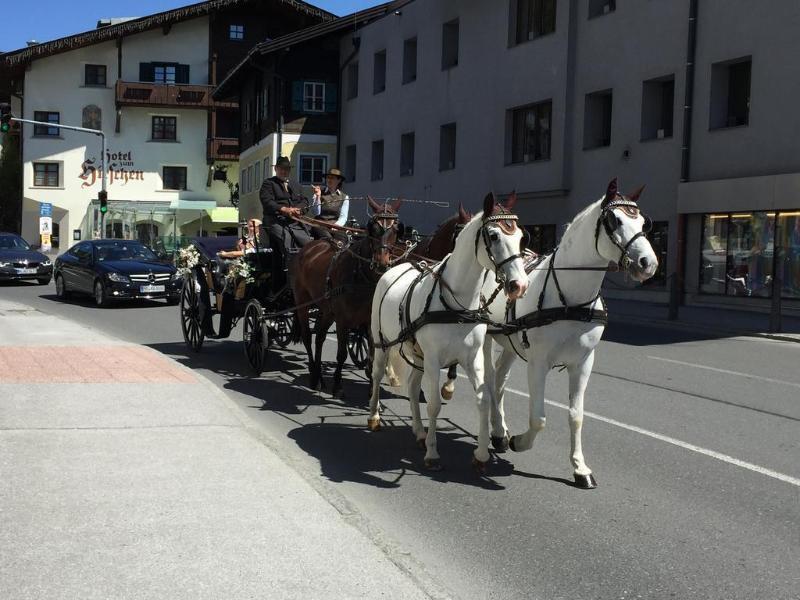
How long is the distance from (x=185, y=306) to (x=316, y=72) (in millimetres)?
29813

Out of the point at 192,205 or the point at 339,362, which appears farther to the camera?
the point at 192,205

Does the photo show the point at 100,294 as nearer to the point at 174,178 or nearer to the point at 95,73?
the point at 174,178

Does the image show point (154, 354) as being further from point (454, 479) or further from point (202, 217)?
point (202, 217)

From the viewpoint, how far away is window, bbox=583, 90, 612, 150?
87.4 ft

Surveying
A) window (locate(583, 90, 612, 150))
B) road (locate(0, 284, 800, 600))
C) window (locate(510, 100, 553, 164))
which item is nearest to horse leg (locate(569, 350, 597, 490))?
road (locate(0, 284, 800, 600))

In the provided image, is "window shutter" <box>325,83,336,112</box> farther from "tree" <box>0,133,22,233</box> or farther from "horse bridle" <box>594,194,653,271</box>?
"horse bridle" <box>594,194,653,271</box>

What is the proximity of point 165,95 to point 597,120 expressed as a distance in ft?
125

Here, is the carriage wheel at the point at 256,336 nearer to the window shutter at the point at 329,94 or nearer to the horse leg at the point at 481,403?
the horse leg at the point at 481,403

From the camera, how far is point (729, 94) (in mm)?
22641

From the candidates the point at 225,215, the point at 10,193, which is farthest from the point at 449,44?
the point at 10,193

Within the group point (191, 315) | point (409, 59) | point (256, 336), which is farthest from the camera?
point (409, 59)

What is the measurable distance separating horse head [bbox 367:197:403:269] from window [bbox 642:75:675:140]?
1750 centimetres

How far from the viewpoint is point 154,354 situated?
11.5 m

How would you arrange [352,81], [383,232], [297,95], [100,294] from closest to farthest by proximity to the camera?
[383,232] < [100,294] < [352,81] < [297,95]
